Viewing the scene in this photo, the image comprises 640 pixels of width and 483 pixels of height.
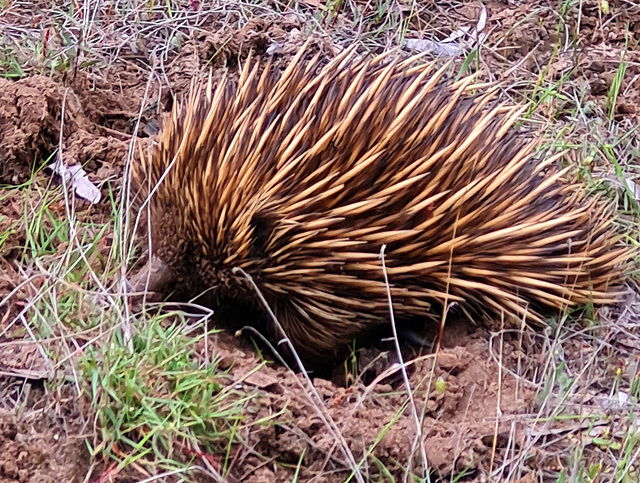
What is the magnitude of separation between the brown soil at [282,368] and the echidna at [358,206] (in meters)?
0.15

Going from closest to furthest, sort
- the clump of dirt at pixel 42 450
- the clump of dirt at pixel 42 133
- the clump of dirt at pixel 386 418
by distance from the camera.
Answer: the clump of dirt at pixel 42 450
the clump of dirt at pixel 386 418
the clump of dirt at pixel 42 133

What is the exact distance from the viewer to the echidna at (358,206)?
195 centimetres

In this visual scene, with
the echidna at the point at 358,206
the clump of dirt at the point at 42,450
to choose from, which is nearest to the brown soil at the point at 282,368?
the clump of dirt at the point at 42,450

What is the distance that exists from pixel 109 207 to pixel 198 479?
1008 mm

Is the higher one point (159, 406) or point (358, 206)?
point (358, 206)

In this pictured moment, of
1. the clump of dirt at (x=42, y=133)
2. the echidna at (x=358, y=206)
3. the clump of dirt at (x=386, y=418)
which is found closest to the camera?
the clump of dirt at (x=386, y=418)

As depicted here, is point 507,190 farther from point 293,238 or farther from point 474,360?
point 293,238

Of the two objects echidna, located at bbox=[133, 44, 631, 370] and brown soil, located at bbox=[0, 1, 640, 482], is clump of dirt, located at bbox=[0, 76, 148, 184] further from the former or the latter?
echidna, located at bbox=[133, 44, 631, 370]

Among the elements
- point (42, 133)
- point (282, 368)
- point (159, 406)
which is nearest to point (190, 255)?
point (282, 368)

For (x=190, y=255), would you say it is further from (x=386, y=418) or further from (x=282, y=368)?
(x=386, y=418)

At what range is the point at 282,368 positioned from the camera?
6.50 ft

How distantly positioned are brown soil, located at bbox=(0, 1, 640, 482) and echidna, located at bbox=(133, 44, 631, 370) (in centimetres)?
15

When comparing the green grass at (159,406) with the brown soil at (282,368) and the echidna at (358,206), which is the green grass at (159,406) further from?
the echidna at (358,206)

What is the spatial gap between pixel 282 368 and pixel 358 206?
42cm
